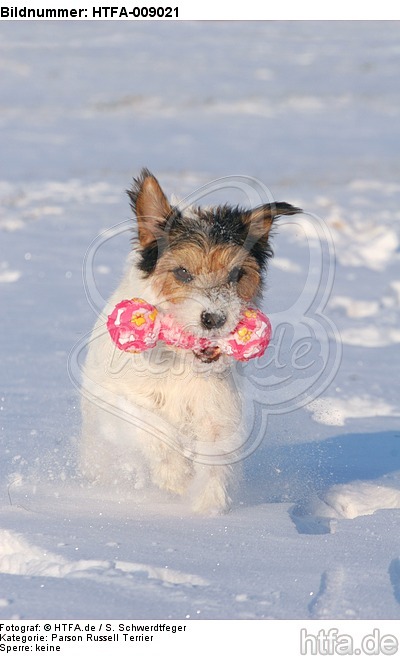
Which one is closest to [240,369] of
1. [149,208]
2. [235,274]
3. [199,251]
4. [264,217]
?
[235,274]

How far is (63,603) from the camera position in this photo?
128 inches

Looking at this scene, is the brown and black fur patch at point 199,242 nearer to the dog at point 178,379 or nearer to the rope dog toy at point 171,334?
the dog at point 178,379

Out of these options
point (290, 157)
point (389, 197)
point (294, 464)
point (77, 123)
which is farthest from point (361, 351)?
point (77, 123)

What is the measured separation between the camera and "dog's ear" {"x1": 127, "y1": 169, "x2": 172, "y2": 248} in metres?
4.78

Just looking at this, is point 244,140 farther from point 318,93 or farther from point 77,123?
point 318,93

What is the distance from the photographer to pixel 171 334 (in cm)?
463

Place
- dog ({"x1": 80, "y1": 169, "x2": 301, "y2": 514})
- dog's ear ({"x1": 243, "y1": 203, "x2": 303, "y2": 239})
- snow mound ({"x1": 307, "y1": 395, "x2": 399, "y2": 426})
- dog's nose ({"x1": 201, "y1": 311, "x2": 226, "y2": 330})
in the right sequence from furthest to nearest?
snow mound ({"x1": 307, "y1": 395, "x2": 399, "y2": 426}) → dog's ear ({"x1": 243, "y1": 203, "x2": 303, "y2": 239}) → dog ({"x1": 80, "y1": 169, "x2": 301, "y2": 514}) → dog's nose ({"x1": 201, "y1": 311, "x2": 226, "y2": 330})

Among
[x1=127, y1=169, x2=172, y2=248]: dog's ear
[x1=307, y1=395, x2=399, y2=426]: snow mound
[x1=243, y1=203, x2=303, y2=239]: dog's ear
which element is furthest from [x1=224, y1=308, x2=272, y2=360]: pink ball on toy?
[x1=307, y1=395, x2=399, y2=426]: snow mound

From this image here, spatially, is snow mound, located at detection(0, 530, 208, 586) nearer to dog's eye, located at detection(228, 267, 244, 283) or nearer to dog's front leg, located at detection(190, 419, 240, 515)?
dog's front leg, located at detection(190, 419, 240, 515)

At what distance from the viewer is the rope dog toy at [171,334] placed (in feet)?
14.8

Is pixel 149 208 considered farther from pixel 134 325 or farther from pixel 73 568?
pixel 73 568

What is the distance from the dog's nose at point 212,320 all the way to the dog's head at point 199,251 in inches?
2.4

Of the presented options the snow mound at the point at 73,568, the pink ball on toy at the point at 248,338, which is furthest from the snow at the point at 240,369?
the pink ball on toy at the point at 248,338

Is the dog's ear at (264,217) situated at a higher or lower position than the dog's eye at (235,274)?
higher
